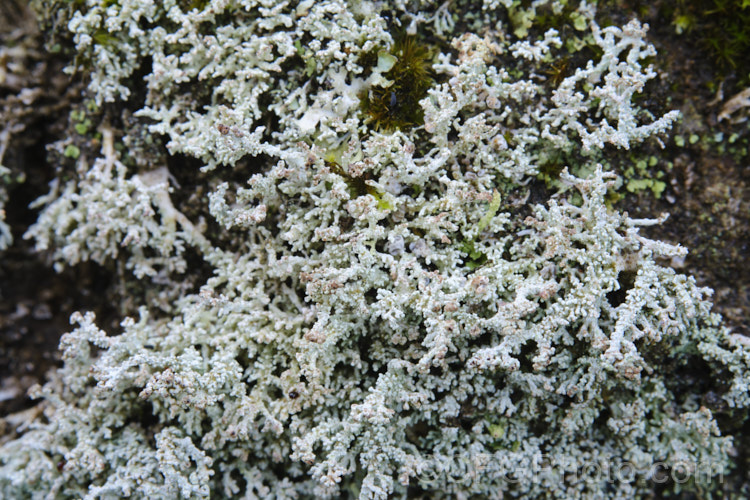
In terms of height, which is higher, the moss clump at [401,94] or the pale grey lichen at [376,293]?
the moss clump at [401,94]

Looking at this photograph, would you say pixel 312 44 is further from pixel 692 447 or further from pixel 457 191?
pixel 692 447

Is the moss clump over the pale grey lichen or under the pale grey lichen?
over

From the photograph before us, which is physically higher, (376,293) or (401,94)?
(401,94)

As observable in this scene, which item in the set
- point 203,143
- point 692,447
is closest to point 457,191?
point 203,143
